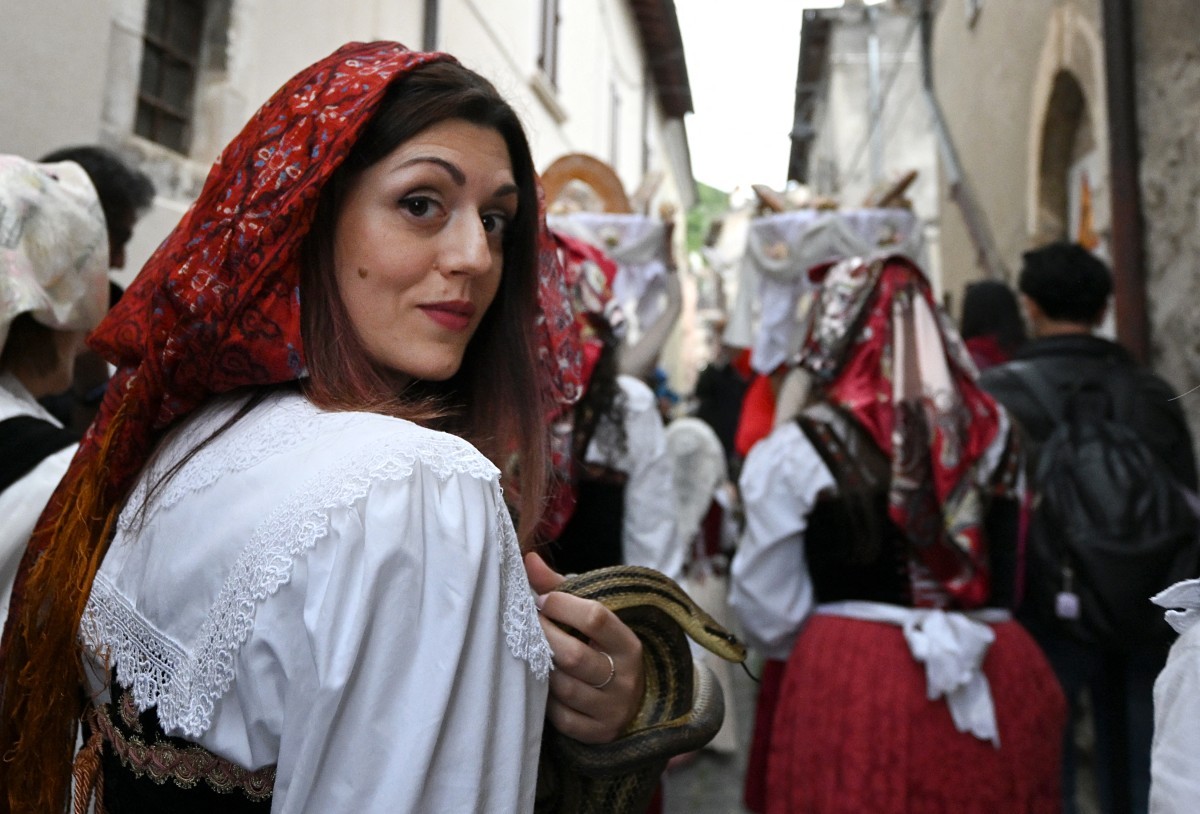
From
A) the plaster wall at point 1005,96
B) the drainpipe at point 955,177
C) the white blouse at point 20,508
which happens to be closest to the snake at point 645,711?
the white blouse at point 20,508

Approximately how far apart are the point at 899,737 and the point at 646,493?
106 centimetres

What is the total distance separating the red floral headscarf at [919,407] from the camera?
2.71 m

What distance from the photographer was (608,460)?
10.2 ft

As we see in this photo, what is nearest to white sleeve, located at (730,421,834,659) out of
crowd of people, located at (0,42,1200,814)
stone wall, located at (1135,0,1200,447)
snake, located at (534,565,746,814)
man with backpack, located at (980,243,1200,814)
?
crowd of people, located at (0,42,1200,814)

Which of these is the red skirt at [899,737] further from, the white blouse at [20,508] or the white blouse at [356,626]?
the white blouse at [20,508]

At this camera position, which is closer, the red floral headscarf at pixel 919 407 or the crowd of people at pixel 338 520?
the crowd of people at pixel 338 520

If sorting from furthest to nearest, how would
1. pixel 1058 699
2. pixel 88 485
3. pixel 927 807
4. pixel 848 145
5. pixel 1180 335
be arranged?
pixel 848 145
pixel 1180 335
pixel 1058 699
pixel 927 807
pixel 88 485

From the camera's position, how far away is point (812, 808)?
2.67m

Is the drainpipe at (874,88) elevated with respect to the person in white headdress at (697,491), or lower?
elevated

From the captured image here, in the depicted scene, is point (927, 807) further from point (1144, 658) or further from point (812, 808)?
point (1144, 658)

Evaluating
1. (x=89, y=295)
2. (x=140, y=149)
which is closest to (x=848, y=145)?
(x=140, y=149)

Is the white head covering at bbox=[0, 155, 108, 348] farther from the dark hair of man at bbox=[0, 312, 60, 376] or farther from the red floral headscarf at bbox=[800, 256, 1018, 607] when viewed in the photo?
the red floral headscarf at bbox=[800, 256, 1018, 607]

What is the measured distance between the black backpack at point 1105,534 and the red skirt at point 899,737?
0.65ft

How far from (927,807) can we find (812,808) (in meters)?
0.29
